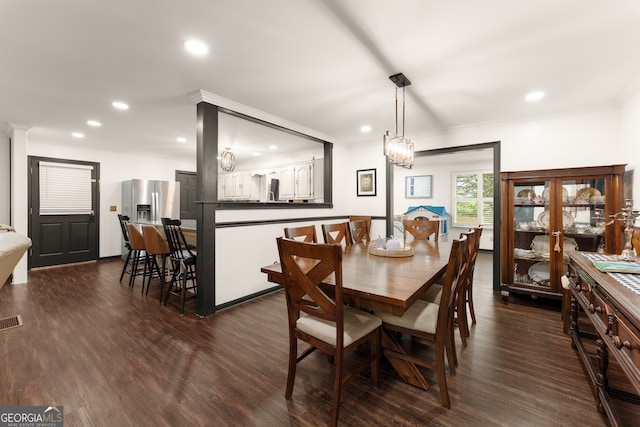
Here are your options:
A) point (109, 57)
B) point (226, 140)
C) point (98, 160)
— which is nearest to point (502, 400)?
point (109, 57)

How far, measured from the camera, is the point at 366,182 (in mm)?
5020

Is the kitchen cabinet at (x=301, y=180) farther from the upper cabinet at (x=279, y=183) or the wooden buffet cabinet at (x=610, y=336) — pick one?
the wooden buffet cabinet at (x=610, y=336)

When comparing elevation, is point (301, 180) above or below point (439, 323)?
above

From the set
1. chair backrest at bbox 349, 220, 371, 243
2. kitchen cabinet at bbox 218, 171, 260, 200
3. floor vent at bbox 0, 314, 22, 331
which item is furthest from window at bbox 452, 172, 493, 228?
floor vent at bbox 0, 314, 22, 331

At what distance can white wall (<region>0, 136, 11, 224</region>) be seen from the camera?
4388 mm

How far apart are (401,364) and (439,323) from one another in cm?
47

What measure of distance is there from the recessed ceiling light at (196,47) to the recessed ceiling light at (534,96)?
3.14m

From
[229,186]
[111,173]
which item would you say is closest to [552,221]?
[229,186]

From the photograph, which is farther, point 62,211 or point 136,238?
point 62,211

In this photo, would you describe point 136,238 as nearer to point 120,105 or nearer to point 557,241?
point 120,105

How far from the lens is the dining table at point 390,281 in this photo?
139cm

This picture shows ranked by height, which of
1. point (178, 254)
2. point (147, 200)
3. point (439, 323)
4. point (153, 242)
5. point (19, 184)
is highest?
point (19, 184)

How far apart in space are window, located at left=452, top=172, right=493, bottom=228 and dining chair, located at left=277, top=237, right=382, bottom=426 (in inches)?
236

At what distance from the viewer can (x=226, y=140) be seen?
5176 mm
